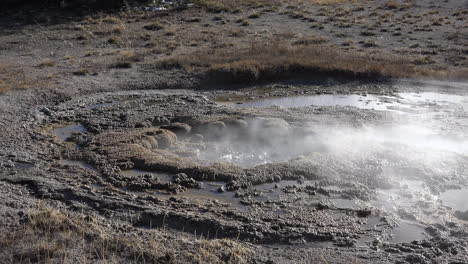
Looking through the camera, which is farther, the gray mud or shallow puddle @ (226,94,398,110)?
shallow puddle @ (226,94,398,110)

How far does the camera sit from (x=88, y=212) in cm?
912

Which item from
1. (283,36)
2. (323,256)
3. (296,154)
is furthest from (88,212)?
(283,36)

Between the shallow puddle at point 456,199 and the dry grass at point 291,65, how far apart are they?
340 inches

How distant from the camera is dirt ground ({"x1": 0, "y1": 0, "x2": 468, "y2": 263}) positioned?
822cm

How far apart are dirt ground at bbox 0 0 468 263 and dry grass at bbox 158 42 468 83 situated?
106 mm

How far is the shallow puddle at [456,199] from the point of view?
998cm

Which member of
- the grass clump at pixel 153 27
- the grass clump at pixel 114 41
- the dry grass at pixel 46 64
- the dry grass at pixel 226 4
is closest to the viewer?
the dry grass at pixel 46 64

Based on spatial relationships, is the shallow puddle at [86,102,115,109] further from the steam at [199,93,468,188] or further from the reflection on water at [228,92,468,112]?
the steam at [199,93,468,188]

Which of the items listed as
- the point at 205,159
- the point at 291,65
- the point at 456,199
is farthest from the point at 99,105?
the point at 456,199

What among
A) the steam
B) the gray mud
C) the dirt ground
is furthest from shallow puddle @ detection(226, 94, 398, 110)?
the steam

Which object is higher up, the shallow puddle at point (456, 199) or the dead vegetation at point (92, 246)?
the dead vegetation at point (92, 246)

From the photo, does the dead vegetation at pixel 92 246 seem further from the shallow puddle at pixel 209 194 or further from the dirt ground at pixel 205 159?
the shallow puddle at pixel 209 194

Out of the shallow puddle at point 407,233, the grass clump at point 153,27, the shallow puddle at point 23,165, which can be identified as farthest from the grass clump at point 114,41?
the shallow puddle at point 407,233

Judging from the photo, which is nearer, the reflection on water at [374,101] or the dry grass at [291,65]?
the reflection on water at [374,101]
